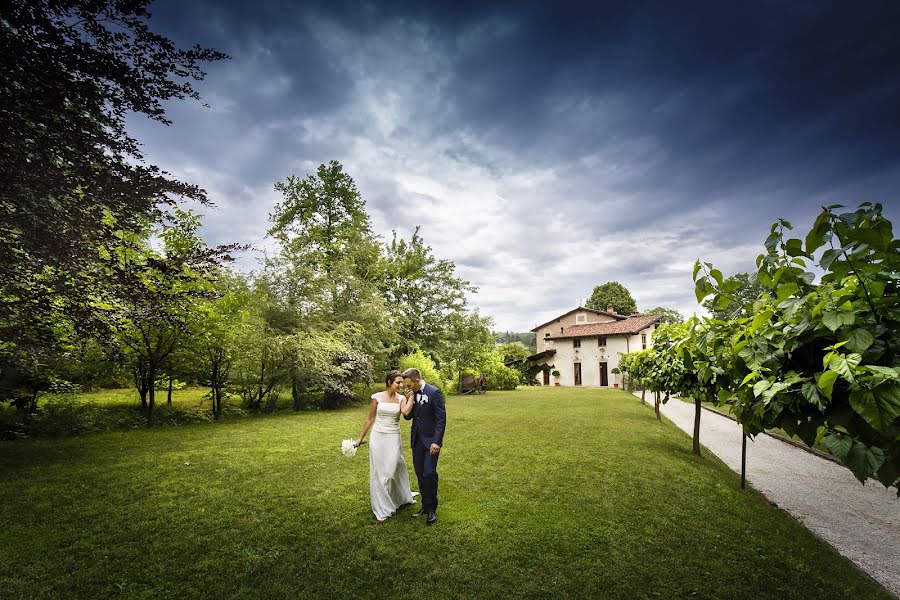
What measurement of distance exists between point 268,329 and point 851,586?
1626 centimetres

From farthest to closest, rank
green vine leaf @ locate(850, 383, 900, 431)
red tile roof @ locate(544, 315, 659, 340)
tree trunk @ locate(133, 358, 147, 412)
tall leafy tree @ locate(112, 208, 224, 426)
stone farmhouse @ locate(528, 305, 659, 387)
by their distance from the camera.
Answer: stone farmhouse @ locate(528, 305, 659, 387), red tile roof @ locate(544, 315, 659, 340), tree trunk @ locate(133, 358, 147, 412), tall leafy tree @ locate(112, 208, 224, 426), green vine leaf @ locate(850, 383, 900, 431)

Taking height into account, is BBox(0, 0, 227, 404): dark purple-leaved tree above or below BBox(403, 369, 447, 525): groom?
above

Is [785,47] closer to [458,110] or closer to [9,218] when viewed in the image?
[458,110]

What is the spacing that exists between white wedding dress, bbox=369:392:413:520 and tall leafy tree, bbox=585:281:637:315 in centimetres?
5625

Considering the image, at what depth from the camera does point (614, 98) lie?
31.7ft

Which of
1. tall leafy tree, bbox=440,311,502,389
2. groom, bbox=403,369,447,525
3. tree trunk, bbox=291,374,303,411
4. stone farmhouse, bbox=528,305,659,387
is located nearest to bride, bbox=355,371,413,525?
groom, bbox=403,369,447,525

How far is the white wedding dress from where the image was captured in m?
5.71

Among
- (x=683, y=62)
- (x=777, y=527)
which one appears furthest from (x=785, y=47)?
(x=777, y=527)

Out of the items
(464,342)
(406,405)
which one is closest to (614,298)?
(464,342)

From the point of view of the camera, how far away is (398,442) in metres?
5.82

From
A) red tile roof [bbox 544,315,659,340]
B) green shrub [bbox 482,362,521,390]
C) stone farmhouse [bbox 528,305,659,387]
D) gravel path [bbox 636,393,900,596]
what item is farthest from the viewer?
stone farmhouse [bbox 528,305,659,387]

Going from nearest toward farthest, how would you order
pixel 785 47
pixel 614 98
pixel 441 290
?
pixel 785 47 → pixel 614 98 → pixel 441 290

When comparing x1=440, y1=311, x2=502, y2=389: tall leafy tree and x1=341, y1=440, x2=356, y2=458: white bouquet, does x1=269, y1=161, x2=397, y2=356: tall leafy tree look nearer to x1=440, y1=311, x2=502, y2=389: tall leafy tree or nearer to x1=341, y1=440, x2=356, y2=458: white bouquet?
x1=440, y1=311, x2=502, y2=389: tall leafy tree

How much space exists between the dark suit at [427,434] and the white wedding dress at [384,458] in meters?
0.32
